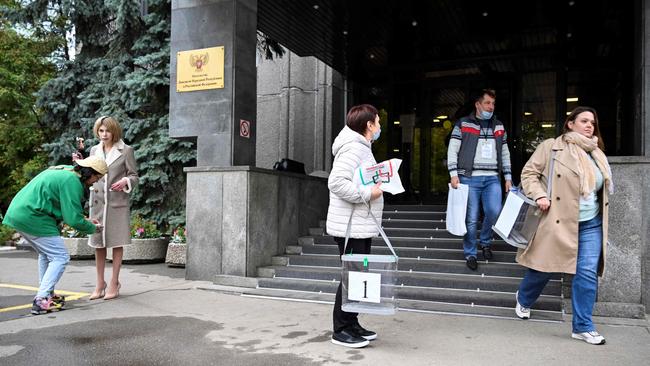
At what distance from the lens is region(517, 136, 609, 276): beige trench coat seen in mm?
4223

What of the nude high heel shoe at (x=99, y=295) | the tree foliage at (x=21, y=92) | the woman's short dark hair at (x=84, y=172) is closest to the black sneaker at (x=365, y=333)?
the woman's short dark hair at (x=84, y=172)

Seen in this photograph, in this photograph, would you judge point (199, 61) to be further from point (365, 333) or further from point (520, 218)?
point (520, 218)

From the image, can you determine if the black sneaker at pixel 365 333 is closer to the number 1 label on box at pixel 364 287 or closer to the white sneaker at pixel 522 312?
the number 1 label on box at pixel 364 287

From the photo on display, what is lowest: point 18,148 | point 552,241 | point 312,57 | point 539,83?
point 552,241

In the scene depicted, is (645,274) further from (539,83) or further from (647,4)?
(539,83)

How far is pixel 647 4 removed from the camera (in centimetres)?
549

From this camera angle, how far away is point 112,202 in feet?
19.3

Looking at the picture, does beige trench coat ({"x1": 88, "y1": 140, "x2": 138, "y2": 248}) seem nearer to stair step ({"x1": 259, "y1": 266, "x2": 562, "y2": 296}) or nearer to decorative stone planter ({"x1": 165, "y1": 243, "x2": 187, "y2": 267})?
stair step ({"x1": 259, "y1": 266, "x2": 562, "y2": 296})

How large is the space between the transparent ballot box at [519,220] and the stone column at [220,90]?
378 cm

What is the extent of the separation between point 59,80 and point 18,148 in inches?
164

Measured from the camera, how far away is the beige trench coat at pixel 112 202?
5.84 metres

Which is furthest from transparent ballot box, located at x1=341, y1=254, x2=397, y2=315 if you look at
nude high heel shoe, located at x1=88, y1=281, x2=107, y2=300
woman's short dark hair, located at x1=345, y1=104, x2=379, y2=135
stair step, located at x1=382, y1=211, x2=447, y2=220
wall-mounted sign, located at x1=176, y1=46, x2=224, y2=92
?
stair step, located at x1=382, y1=211, x2=447, y2=220

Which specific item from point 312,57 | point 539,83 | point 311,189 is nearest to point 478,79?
point 539,83

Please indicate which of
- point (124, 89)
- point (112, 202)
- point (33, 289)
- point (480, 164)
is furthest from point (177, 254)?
point (480, 164)
